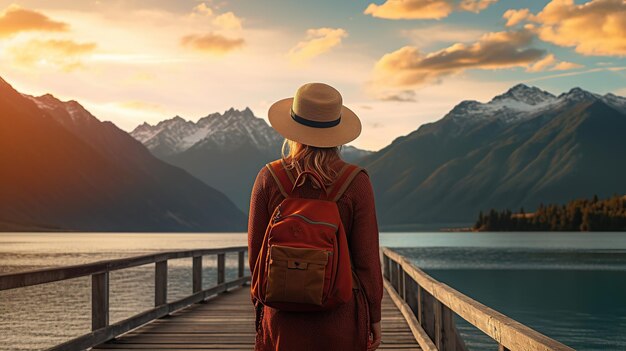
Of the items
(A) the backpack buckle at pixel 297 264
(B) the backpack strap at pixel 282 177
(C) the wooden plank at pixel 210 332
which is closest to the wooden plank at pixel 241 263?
(C) the wooden plank at pixel 210 332

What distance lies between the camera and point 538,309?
1314 inches

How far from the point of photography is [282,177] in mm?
3512

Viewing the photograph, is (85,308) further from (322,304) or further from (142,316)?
(322,304)

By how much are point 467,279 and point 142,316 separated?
40437 millimetres

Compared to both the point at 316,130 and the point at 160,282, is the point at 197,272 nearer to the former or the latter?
the point at 160,282

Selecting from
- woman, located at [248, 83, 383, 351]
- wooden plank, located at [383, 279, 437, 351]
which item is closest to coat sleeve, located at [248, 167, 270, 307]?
woman, located at [248, 83, 383, 351]

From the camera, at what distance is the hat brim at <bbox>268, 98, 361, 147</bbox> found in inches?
139

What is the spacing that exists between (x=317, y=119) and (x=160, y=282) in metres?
7.31

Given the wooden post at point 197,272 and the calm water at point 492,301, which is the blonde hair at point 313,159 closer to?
the wooden post at point 197,272

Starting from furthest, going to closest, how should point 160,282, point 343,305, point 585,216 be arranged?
point 585,216, point 160,282, point 343,305

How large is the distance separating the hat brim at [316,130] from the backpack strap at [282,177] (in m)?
0.13

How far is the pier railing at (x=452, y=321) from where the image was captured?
3.44 m

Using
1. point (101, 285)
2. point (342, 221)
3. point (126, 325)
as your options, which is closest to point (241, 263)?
point (126, 325)

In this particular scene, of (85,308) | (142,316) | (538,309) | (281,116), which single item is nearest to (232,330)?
(142,316)
